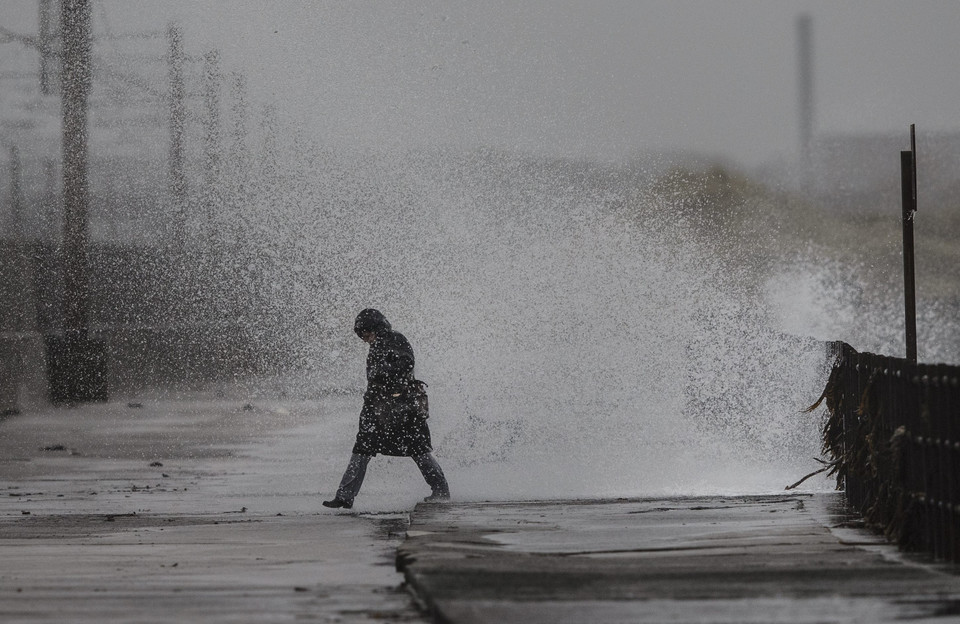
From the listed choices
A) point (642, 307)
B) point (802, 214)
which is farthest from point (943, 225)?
point (642, 307)

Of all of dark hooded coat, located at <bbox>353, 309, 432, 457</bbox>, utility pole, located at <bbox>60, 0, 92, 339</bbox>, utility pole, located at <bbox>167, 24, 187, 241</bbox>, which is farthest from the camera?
utility pole, located at <bbox>167, 24, 187, 241</bbox>

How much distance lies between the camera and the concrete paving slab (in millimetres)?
5867

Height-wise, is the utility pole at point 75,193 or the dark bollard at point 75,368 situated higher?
the utility pole at point 75,193

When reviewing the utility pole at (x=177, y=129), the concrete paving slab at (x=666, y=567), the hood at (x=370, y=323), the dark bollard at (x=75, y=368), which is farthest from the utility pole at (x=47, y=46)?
the concrete paving slab at (x=666, y=567)

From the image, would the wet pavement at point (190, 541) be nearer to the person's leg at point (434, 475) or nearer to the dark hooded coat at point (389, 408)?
the person's leg at point (434, 475)

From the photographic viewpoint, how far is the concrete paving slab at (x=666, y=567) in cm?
587

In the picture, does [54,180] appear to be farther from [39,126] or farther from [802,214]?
[802,214]

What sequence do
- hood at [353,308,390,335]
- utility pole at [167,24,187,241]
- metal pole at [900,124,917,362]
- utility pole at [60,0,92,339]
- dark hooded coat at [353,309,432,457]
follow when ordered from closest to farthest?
metal pole at [900,124,917,362]
hood at [353,308,390,335]
dark hooded coat at [353,309,432,457]
utility pole at [60,0,92,339]
utility pole at [167,24,187,241]

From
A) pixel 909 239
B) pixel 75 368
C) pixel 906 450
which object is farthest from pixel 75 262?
pixel 906 450

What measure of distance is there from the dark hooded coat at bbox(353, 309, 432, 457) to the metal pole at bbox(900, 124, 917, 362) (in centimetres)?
358

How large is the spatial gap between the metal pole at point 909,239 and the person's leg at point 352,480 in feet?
12.8

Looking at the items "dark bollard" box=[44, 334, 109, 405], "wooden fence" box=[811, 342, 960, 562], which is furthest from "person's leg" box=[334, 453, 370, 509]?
"dark bollard" box=[44, 334, 109, 405]

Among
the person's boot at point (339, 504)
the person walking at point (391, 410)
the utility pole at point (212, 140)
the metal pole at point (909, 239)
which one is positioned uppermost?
the utility pole at point (212, 140)

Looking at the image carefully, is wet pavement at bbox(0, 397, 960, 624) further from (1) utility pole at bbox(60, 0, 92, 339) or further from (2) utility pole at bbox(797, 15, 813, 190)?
(2) utility pole at bbox(797, 15, 813, 190)
